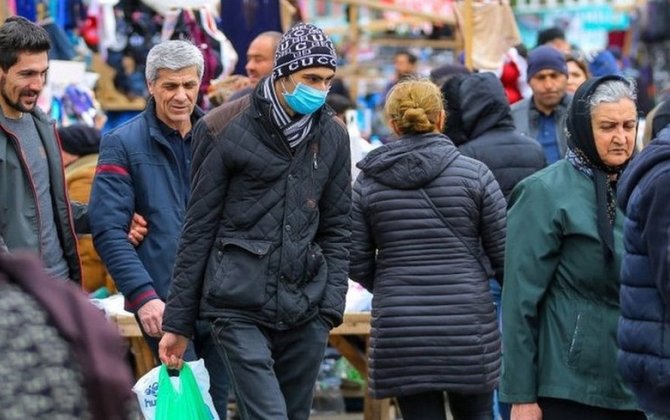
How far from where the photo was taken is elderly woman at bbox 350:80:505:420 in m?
6.65

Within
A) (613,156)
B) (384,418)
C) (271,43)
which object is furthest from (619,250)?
(271,43)

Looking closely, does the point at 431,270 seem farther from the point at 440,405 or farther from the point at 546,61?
the point at 546,61

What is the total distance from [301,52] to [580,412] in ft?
5.70

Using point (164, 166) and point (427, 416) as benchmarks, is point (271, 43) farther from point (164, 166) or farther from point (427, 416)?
point (427, 416)

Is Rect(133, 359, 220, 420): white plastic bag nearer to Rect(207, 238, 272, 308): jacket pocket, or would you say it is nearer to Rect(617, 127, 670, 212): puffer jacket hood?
Rect(207, 238, 272, 308): jacket pocket

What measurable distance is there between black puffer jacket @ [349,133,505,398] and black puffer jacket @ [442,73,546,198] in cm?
140

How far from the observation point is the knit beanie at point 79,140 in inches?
379

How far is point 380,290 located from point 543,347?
1318 mm

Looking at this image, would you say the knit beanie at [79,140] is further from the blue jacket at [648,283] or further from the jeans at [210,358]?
the blue jacket at [648,283]

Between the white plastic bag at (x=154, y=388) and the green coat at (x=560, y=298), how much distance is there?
1.43 m

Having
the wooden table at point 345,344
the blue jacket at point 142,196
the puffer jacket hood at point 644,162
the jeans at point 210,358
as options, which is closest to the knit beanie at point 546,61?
the wooden table at point 345,344

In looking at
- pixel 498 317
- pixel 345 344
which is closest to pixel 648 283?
pixel 498 317

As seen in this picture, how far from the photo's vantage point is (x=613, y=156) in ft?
18.5

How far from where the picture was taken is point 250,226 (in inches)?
237
